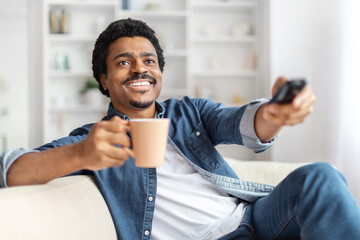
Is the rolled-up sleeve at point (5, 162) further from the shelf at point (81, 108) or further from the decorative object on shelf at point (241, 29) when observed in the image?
the decorative object on shelf at point (241, 29)

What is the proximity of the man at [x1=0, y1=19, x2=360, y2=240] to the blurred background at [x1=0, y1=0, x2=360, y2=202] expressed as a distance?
207 centimetres

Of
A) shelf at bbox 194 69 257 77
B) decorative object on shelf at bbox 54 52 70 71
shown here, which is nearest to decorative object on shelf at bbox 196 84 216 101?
shelf at bbox 194 69 257 77

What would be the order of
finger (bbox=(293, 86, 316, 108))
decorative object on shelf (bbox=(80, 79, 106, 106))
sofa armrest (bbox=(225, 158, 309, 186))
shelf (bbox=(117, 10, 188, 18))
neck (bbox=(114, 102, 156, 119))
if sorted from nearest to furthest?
finger (bbox=(293, 86, 316, 108)) → neck (bbox=(114, 102, 156, 119)) → sofa armrest (bbox=(225, 158, 309, 186)) → shelf (bbox=(117, 10, 188, 18)) → decorative object on shelf (bbox=(80, 79, 106, 106))

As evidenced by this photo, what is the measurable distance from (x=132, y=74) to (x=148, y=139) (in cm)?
65

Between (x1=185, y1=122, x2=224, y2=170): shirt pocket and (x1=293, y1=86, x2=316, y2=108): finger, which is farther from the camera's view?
(x1=185, y1=122, x2=224, y2=170): shirt pocket

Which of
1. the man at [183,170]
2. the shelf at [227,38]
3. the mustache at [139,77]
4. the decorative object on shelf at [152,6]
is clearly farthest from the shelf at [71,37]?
the mustache at [139,77]

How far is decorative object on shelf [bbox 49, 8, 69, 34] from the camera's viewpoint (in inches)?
157

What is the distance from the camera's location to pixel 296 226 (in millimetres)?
1047

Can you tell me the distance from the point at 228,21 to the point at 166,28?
0.65 metres

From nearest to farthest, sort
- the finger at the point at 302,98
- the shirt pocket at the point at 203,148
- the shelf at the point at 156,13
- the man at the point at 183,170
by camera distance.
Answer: the finger at the point at 302,98 → the man at the point at 183,170 → the shirt pocket at the point at 203,148 → the shelf at the point at 156,13

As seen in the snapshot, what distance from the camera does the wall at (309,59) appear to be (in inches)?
125

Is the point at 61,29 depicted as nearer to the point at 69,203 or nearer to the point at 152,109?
the point at 152,109

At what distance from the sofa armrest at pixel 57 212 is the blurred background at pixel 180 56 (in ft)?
8.28

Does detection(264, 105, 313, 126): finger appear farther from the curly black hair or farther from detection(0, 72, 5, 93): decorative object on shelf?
detection(0, 72, 5, 93): decorative object on shelf
